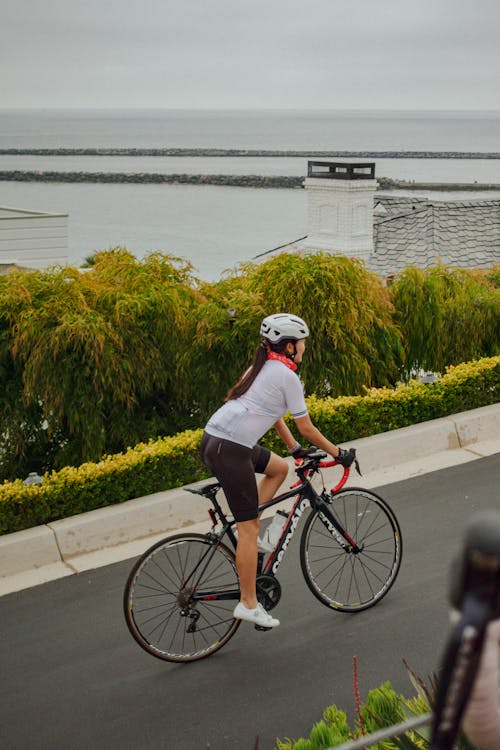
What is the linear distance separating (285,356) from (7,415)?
3.99m

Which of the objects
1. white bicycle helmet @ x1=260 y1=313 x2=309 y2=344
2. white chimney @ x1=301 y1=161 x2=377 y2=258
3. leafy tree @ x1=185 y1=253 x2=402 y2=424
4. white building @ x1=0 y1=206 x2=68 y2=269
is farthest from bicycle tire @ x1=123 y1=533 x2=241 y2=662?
white chimney @ x1=301 y1=161 x2=377 y2=258

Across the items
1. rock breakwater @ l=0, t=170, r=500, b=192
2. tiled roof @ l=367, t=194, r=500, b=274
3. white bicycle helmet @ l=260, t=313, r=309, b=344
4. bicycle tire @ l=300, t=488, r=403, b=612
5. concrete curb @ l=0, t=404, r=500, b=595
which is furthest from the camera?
rock breakwater @ l=0, t=170, r=500, b=192

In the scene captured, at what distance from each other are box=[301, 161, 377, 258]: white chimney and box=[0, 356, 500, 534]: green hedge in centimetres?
1007

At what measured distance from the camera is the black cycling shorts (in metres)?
5.25

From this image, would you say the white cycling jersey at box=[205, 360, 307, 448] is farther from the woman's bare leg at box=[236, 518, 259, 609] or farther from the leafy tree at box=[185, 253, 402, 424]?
the leafy tree at box=[185, 253, 402, 424]

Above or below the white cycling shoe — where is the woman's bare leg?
above

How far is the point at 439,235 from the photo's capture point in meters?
20.4

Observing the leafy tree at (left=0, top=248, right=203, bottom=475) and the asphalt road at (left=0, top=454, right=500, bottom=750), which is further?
the leafy tree at (left=0, top=248, right=203, bottom=475)

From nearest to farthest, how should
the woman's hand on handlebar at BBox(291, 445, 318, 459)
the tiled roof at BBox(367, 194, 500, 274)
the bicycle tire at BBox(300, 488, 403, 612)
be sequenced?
the woman's hand on handlebar at BBox(291, 445, 318, 459) < the bicycle tire at BBox(300, 488, 403, 612) < the tiled roof at BBox(367, 194, 500, 274)

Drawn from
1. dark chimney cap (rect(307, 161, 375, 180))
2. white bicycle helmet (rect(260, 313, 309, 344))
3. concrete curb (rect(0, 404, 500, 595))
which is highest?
dark chimney cap (rect(307, 161, 375, 180))

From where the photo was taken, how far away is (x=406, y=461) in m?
8.86

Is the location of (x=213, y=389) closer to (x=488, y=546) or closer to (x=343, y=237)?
(x=488, y=546)

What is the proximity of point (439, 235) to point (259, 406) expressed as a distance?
52.4ft

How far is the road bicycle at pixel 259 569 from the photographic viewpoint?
5.41 metres
